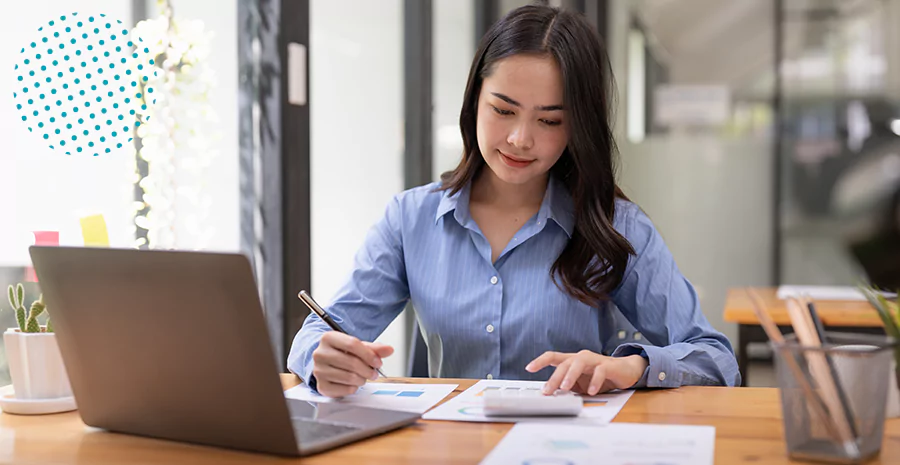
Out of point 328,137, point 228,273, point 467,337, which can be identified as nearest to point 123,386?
point 228,273

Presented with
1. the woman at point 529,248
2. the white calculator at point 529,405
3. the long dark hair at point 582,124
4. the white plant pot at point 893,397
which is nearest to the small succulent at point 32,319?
the woman at point 529,248

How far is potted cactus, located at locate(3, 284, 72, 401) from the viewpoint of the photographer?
1.26 m

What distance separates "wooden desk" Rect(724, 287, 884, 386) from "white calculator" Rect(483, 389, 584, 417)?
1.44 metres

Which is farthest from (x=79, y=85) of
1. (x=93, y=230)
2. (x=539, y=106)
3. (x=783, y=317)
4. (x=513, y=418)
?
(x=783, y=317)

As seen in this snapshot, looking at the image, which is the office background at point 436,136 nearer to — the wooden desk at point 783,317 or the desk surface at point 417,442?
the desk surface at point 417,442

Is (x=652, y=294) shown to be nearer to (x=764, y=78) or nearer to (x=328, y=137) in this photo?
(x=328, y=137)

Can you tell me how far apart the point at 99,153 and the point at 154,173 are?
235mm

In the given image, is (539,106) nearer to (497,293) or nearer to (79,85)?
(497,293)

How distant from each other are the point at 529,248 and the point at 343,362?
23.3 inches

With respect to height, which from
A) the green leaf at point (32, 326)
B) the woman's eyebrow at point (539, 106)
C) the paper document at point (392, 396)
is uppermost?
the woman's eyebrow at point (539, 106)

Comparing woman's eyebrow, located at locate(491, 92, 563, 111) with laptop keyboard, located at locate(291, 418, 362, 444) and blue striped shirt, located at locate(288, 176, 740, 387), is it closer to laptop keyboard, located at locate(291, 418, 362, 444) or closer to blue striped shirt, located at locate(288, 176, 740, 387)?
blue striped shirt, located at locate(288, 176, 740, 387)

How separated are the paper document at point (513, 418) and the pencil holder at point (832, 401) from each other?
246mm

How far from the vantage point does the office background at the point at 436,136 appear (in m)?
1.94

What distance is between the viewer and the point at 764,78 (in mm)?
4770
